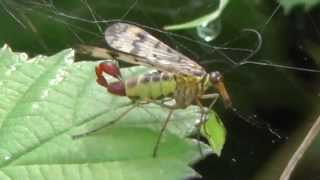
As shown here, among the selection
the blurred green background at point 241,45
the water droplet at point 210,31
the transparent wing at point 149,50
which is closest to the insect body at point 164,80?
the transparent wing at point 149,50

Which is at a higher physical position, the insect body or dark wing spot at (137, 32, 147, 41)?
dark wing spot at (137, 32, 147, 41)

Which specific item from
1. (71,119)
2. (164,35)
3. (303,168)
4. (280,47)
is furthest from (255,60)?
(71,119)

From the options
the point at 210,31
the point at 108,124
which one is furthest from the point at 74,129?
the point at 210,31

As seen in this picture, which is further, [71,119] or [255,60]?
[255,60]

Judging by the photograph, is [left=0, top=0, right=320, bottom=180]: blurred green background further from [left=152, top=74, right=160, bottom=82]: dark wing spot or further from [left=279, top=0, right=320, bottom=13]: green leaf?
[left=152, top=74, right=160, bottom=82]: dark wing spot

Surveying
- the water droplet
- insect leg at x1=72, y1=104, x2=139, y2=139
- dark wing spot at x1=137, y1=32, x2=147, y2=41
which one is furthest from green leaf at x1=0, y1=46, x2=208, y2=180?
the water droplet

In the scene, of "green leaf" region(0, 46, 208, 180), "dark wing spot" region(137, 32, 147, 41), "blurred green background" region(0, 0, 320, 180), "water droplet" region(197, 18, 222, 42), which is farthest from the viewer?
"water droplet" region(197, 18, 222, 42)

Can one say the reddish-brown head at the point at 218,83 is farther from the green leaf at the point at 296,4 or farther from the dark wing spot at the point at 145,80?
the green leaf at the point at 296,4

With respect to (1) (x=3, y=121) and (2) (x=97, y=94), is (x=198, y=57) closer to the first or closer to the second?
(2) (x=97, y=94)
